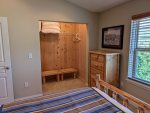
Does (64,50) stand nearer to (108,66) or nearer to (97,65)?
(97,65)

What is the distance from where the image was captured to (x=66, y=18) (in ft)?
10.9

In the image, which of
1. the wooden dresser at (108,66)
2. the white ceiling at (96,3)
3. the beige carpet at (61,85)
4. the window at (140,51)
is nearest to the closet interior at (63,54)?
the beige carpet at (61,85)

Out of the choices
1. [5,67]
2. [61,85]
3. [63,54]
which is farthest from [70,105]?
[63,54]

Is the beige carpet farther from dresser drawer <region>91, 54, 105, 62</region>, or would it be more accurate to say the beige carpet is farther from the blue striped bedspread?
the blue striped bedspread

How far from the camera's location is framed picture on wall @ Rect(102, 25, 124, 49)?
3.04m

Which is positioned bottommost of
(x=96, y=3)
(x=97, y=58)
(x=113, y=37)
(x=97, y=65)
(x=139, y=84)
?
(x=139, y=84)

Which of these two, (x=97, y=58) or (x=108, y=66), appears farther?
(x=97, y=58)

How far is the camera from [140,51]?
104 inches

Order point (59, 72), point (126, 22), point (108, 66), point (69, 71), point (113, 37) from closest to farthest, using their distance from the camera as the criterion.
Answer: point (126, 22), point (108, 66), point (113, 37), point (59, 72), point (69, 71)

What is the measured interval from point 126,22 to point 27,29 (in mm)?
2396

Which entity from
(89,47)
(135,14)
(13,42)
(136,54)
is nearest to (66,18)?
(89,47)

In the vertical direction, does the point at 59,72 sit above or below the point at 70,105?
below

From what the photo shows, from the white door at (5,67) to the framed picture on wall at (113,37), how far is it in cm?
256

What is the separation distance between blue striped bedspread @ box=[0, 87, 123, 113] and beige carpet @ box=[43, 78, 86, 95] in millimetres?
1931
